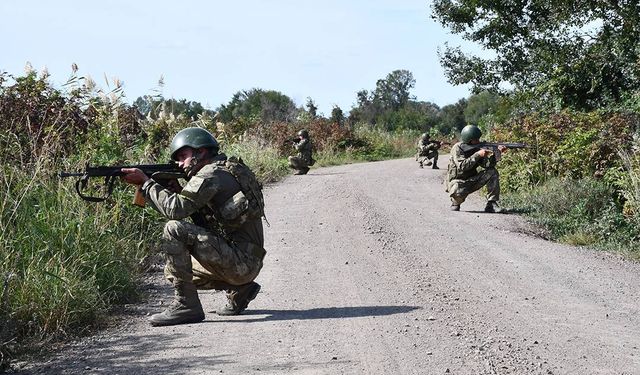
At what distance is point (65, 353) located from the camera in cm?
692

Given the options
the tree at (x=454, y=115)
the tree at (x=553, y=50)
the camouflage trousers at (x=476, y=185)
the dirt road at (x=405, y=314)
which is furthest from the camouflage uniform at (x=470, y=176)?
the tree at (x=454, y=115)

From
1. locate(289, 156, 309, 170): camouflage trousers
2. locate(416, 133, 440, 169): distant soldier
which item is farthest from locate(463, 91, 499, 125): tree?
locate(289, 156, 309, 170): camouflage trousers

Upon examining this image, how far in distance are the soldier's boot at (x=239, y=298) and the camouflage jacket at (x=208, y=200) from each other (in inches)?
16.1

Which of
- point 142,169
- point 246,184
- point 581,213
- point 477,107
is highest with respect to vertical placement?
point 477,107

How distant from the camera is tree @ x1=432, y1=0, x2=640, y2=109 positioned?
967 inches

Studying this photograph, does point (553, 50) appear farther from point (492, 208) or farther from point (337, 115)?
point (337, 115)

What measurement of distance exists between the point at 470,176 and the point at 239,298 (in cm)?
944

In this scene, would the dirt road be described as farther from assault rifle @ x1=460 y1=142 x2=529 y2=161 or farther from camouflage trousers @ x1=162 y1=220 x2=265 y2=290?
assault rifle @ x1=460 y1=142 x2=529 y2=161

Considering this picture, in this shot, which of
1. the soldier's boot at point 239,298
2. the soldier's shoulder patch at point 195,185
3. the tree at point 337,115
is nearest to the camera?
the soldier's shoulder patch at point 195,185

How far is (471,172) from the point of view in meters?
16.8

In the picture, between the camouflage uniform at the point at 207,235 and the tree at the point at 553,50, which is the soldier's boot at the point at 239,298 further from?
the tree at the point at 553,50

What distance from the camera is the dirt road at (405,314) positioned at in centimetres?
651

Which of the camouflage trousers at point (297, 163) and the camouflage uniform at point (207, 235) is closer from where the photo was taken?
the camouflage uniform at point (207, 235)

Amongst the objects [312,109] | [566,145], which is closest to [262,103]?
[312,109]
